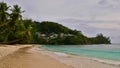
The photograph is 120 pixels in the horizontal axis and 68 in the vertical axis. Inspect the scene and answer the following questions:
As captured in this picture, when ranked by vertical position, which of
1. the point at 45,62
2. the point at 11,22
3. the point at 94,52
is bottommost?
the point at 45,62

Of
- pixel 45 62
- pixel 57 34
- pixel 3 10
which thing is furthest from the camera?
pixel 57 34

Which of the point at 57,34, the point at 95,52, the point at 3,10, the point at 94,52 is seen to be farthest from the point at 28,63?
the point at 57,34

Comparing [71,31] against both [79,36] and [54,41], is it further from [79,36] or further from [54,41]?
[54,41]

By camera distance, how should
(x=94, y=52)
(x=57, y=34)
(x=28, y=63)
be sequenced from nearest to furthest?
(x=28, y=63) → (x=94, y=52) → (x=57, y=34)

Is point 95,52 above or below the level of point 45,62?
above

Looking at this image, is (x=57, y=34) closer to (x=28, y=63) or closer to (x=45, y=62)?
(x=45, y=62)

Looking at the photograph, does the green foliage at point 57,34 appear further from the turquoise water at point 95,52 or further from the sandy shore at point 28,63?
the sandy shore at point 28,63

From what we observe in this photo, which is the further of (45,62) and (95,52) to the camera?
(95,52)

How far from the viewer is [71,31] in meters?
112

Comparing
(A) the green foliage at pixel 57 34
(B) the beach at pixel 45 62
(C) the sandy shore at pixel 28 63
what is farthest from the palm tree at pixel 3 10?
(A) the green foliage at pixel 57 34

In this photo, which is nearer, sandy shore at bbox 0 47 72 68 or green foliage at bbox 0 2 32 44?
sandy shore at bbox 0 47 72 68

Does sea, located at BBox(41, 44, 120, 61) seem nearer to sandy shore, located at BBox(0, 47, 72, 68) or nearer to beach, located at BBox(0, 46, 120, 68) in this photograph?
beach, located at BBox(0, 46, 120, 68)

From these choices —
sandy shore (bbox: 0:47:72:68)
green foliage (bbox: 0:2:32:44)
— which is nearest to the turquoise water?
green foliage (bbox: 0:2:32:44)

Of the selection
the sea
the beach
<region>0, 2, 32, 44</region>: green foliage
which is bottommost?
the beach
